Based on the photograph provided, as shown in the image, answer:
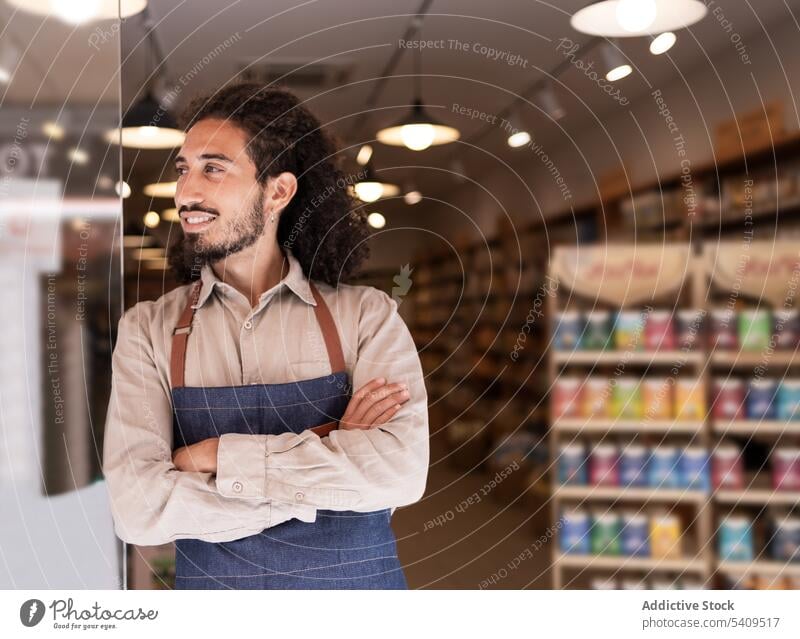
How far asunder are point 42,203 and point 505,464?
2.64 ft

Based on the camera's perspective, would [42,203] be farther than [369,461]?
Yes

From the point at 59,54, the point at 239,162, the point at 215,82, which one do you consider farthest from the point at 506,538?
the point at 59,54

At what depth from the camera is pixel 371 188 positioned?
3.60 feet

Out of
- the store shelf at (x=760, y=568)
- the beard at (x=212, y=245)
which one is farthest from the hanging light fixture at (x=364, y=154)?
the store shelf at (x=760, y=568)

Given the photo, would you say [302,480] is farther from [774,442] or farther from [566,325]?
[774,442]

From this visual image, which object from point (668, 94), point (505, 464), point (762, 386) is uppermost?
point (668, 94)

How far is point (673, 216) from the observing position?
1.12 metres

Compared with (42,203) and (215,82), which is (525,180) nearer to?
(215,82)

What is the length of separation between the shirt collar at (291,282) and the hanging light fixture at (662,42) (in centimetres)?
61

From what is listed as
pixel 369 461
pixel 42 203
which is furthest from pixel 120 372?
pixel 369 461

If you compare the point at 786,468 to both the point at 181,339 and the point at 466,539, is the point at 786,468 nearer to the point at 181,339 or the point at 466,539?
the point at 466,539

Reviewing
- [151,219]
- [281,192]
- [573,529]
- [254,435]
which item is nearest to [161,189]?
[151,219]

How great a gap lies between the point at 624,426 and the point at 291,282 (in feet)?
1.80

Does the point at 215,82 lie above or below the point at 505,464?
above
